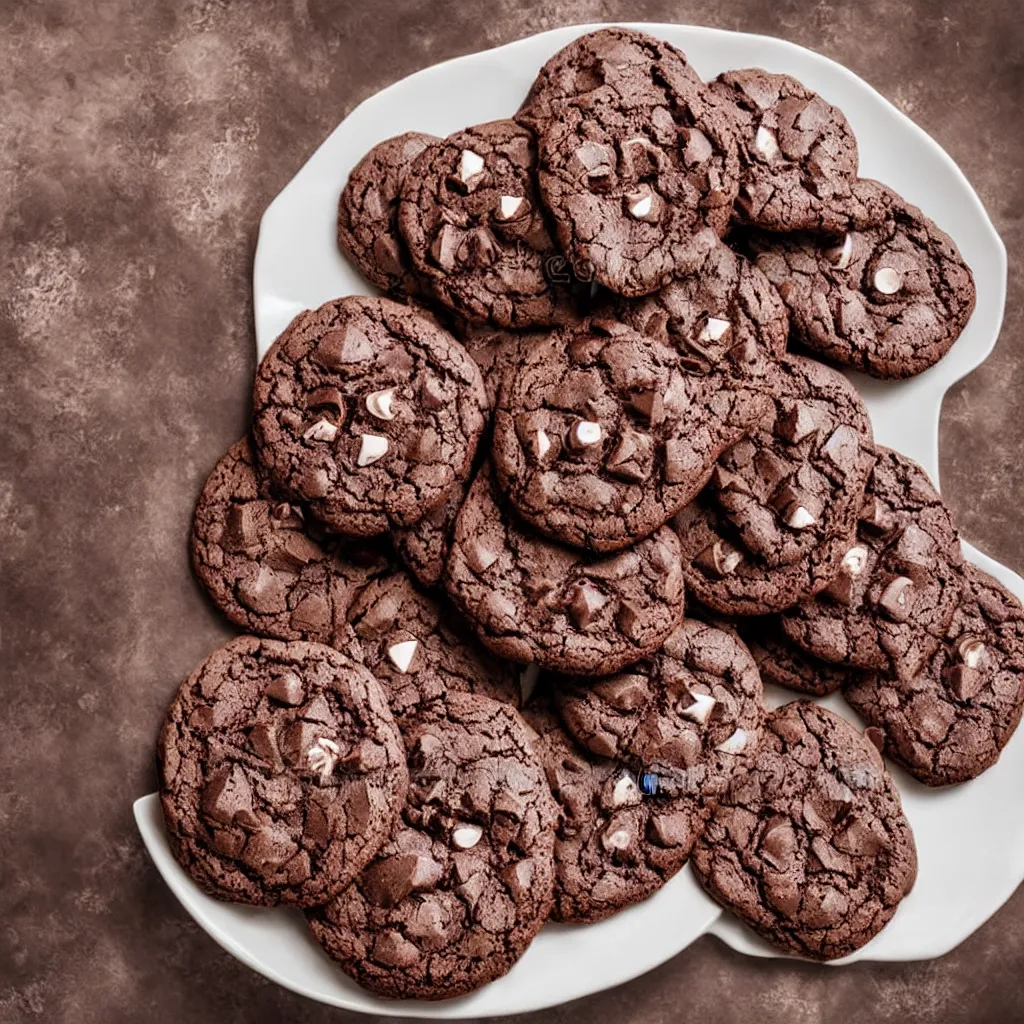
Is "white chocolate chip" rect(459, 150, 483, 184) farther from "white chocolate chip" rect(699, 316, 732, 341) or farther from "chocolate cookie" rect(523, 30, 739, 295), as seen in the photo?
"white chocolate chip" rect(699, 316, 732, 341)

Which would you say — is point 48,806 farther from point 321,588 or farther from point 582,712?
point 582,712

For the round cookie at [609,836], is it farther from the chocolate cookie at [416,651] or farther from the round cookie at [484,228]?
the round cookie at [484,228]

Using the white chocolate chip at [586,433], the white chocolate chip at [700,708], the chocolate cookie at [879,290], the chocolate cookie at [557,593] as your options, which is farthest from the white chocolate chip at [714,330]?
the white chocolate chip at [700,708]

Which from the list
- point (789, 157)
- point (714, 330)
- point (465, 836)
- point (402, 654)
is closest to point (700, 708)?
point (465, 836)

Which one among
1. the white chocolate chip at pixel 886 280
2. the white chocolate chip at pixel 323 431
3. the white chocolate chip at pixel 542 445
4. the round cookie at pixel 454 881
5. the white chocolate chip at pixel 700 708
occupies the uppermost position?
the white chocolate chip at pixel 886 280

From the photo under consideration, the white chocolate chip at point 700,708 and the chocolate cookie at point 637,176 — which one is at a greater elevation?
the chocolate cookie at point 637,176

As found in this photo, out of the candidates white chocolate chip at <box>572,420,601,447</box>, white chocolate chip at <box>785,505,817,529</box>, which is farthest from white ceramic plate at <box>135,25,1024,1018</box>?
white chocolate chip at <box>572,420,601,447</box>

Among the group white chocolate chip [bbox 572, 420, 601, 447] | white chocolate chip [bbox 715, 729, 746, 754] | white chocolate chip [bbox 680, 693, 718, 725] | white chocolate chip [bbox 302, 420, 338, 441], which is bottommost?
white chocolate chip [bbox 715, 729, 746, 754]

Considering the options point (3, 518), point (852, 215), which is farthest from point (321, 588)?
point (852, 215)
